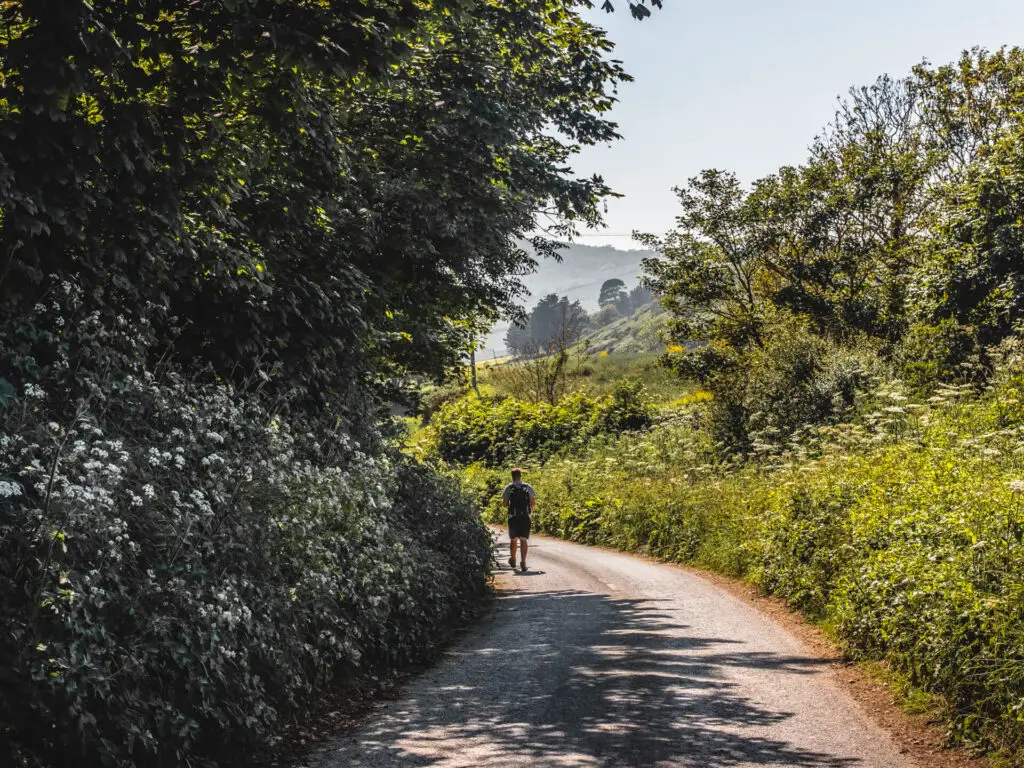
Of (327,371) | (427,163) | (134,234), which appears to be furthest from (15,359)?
(427,163)

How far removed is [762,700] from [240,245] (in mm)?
7014

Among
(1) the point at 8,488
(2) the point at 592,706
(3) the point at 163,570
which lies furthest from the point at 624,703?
(1) the point at 8,488

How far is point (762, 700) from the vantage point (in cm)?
763

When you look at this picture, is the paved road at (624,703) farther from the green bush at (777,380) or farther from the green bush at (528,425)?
the green bush at (528,425)

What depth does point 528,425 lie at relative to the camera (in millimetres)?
44375

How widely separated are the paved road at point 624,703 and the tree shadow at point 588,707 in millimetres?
16

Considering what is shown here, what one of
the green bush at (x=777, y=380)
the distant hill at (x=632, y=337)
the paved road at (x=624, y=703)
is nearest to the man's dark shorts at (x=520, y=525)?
the paved road at (x=624, y=703)

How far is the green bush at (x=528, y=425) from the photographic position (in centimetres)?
4144

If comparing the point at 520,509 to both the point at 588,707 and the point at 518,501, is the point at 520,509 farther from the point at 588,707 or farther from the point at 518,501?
the point at 588,707

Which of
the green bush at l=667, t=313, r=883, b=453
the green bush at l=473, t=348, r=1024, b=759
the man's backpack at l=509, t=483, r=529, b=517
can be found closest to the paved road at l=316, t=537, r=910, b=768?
the green bush at l=473, t=348, r=1024, b=759

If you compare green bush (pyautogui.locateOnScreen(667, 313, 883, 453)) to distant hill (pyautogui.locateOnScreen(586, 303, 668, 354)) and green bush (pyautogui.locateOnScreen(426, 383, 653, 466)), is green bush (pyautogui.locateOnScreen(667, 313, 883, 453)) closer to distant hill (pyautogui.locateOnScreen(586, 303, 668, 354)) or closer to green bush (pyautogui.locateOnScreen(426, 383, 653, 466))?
green bush (pyautogui.locateOnScreen(426, 383, 653, 466))

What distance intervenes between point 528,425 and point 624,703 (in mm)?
36823

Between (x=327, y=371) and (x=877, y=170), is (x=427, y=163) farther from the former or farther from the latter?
(x=877, y=170)

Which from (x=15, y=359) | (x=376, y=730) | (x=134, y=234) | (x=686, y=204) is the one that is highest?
(x=686, y=204)
